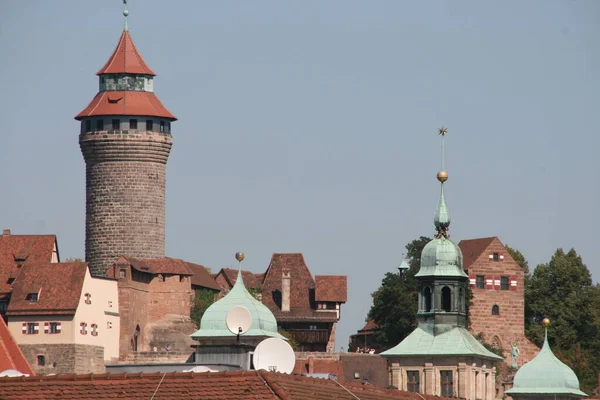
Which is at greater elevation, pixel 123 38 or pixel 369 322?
pixel 123 38

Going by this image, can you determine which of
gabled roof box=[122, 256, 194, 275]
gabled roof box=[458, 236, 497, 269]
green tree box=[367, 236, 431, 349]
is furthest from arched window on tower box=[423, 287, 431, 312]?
gabled roof box=[122, 256, 194, 275]

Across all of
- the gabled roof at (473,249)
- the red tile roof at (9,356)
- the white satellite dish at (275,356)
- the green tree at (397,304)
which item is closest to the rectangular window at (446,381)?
the red tile roof at (9,356)

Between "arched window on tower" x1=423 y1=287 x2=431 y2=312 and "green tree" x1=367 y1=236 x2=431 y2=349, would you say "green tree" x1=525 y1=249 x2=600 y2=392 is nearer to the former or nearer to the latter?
"green tree" x1=367 y1=236 x2=431 y2=349

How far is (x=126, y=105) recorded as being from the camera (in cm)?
14600

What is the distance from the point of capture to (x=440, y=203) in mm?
112375

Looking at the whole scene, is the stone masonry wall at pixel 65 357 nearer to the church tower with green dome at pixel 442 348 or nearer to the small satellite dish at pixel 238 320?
the church tower with green dome at pixel 442 348

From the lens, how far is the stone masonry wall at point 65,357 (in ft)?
429

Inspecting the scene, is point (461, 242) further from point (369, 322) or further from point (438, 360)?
point (438, 360)

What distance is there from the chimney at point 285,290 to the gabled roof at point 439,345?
47.5 meters

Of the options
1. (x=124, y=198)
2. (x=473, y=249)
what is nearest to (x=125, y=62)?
(x=124, y=198)

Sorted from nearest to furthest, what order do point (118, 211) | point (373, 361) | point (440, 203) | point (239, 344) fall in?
point (239, 344), point (440, 203), point (373, 361), point (118, 211)

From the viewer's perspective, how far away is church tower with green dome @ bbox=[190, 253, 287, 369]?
91.4 meters

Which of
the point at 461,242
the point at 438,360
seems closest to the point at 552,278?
the point at 461,242

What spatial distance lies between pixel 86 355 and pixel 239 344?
42.5 metres
